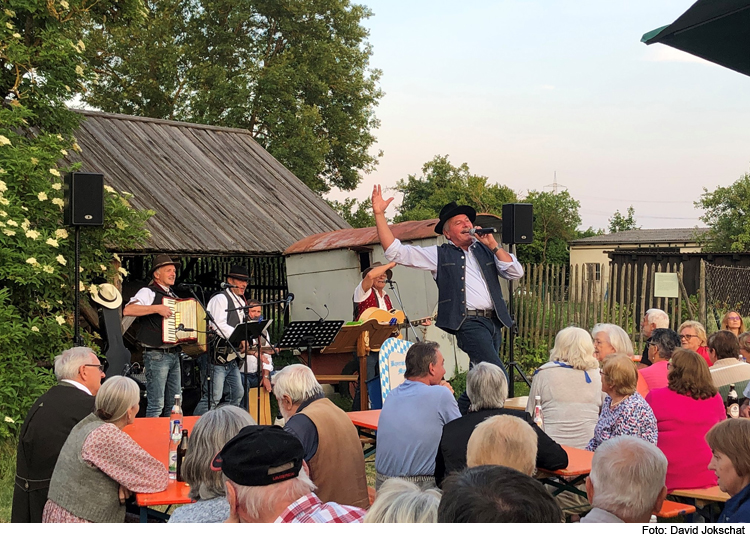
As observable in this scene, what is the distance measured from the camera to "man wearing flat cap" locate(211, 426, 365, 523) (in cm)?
247

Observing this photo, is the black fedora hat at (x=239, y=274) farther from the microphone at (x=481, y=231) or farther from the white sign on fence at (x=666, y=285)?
the white sign on fence at (x=666, y=285)

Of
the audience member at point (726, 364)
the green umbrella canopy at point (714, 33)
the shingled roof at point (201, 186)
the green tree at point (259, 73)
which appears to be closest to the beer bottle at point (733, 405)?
the audience member at point (726, 364)

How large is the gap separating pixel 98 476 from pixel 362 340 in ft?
16.9

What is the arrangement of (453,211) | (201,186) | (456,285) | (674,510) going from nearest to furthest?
(674,510) < (456,285) < (453,211) < (201,186)

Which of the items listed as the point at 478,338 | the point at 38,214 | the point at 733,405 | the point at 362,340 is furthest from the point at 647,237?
the point at 733,405

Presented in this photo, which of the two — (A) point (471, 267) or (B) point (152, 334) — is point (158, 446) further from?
(B) point (152, 334)

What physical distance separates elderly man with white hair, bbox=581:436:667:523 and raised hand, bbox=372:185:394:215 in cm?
318

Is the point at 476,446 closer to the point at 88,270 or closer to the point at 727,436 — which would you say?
the point at 727,436

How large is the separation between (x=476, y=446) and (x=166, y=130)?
12.7m

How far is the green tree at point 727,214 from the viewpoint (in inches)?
1453

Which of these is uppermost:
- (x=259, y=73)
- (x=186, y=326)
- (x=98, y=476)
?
(x=259, y=73)

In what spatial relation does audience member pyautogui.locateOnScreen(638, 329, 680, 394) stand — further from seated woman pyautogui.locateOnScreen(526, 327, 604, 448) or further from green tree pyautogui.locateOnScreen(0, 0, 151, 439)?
green tree pyautogui.locateOnScreen(0, 0, 151, 439)

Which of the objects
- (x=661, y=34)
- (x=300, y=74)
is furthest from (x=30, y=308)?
(x=300, y=74)

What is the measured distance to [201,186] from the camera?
42.9 feet
